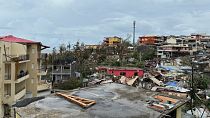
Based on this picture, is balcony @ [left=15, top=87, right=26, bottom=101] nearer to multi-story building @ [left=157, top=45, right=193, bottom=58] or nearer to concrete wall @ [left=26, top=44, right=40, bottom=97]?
concrete wall @ [left=26, top=44, right=40, bottom=97]

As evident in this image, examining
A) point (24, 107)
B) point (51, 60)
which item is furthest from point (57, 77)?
point (24, 107)

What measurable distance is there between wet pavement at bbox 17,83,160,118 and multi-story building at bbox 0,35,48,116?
43.1 ft

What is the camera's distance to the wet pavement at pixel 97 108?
32.6 feet

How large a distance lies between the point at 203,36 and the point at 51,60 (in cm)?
5411

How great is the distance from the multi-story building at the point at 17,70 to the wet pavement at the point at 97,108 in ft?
43.1

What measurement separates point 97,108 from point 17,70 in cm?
1864

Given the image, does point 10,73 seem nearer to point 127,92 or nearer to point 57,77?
point 127,92

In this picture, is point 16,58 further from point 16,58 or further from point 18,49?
point 18,49

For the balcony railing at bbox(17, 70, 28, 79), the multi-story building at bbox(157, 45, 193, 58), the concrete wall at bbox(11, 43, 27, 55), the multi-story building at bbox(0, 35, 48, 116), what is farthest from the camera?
the multi-story building at bbox(157, 45, 193, 58)

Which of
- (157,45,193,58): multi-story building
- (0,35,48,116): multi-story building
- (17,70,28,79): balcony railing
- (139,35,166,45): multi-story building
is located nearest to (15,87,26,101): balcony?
(0,35,48,116): multi-story building

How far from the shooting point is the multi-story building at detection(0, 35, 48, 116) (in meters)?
25.1

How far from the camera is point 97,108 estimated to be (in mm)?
10859

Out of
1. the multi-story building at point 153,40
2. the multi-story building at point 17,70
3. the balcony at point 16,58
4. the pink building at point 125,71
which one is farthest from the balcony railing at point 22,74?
the multi-story building at point 153,40

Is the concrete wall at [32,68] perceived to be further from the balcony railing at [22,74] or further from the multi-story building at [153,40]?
the multi-story building at [153,40]
